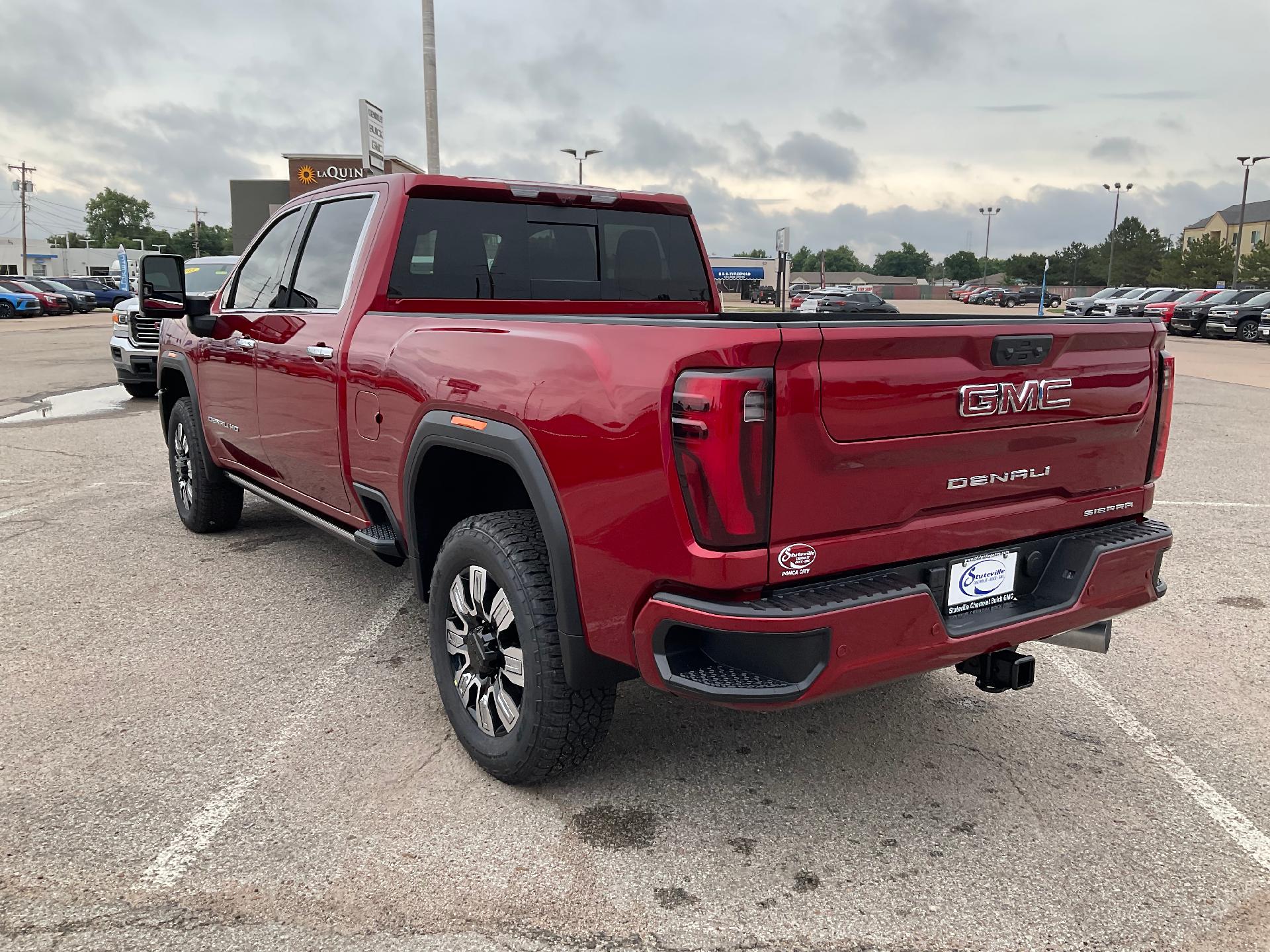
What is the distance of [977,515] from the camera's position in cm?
282


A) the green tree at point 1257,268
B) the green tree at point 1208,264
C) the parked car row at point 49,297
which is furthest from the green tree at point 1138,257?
the parked car row at point 49,297

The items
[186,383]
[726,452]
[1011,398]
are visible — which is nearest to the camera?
[726,452]

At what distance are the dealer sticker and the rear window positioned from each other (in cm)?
239

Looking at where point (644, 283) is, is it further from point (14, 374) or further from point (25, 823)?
point (14, 374)

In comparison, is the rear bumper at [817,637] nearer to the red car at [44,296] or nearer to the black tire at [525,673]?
the black tire at [525,673]

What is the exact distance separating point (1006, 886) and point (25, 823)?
2865mm

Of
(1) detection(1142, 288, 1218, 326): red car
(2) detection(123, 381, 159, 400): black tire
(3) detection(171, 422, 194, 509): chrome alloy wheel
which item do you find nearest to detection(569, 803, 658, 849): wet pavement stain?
(3) detection(171, 422, 194, 509): chrome alloy wheel

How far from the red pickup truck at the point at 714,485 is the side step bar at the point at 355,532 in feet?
0.06

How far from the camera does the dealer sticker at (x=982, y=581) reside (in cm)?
282

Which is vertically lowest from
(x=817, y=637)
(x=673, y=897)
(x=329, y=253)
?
(x=673, y=897)

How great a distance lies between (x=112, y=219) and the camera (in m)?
146

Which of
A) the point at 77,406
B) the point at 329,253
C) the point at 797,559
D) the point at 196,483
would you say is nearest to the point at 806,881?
the point at 797,559

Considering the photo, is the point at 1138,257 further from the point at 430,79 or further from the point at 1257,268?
the point at 430,79

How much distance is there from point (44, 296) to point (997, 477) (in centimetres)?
4756
